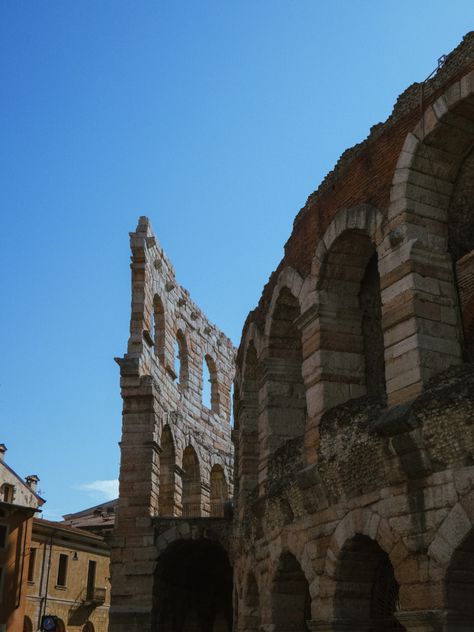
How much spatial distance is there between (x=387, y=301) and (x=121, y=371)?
36.1 ft

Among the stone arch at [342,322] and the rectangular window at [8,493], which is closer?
the stone arch at [342,322]

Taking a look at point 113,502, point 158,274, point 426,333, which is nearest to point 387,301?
point 426,333

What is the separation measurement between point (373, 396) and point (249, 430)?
610 cm

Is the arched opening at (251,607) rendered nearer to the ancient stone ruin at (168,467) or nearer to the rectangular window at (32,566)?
the ancient stone ruin at (168,467)

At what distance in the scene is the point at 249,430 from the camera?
14.9 m

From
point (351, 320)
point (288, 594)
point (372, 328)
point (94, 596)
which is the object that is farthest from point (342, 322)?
point (94, 596)

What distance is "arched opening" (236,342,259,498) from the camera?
14.9 metres

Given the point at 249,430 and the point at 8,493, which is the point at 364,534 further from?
the point at 8,493

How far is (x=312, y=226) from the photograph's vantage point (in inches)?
462

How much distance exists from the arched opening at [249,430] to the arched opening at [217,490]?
890 centimetres

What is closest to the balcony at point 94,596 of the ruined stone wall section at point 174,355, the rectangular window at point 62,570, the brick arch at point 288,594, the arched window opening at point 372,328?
the rectangular window at point 62,570

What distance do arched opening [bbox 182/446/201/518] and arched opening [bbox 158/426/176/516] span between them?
144 centimetres

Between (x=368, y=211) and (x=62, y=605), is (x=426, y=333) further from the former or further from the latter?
(x=62, y=605)

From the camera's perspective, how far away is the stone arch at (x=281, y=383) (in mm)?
12633
